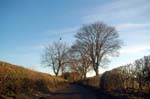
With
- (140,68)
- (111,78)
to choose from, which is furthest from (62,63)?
(140,68)

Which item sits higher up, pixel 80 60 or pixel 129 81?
pixel 80 60

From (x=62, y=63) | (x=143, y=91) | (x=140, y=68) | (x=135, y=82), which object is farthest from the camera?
(x=62, y=63)

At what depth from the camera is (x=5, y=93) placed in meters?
18.1

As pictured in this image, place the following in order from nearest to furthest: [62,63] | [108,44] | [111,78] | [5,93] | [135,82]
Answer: [5,93] → [135,82] → [111,78] → [108,44] → [62,63]

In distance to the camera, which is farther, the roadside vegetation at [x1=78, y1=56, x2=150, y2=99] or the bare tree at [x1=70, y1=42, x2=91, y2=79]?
the bare tree at [x1=70, y1=42, x2=91, y2=79]

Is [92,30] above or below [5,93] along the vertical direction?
above

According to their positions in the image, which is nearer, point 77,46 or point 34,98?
point 34,98

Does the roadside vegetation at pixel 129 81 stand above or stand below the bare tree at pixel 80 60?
below

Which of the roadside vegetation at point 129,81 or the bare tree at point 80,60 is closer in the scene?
the roadside vegetation at point 129,81

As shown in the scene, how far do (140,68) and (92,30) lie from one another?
32099 millimetres

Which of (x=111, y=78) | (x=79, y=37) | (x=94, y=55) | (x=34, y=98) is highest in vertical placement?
(x=79, y=37)

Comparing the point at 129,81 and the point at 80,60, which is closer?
the point at 129,81

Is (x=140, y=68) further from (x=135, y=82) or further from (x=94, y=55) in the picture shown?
(x=94, y=55)

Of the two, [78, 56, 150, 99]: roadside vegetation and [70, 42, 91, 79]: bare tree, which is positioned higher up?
[70, 42, 91, 79]: bare tree
